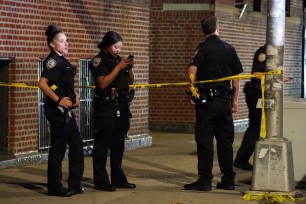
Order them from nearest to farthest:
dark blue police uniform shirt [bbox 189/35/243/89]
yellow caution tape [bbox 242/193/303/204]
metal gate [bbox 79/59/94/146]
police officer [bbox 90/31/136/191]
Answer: yellow caution tape [bbox 242/193/303/204] → police officer [bbox 90/31/136/191] → dark blue police uniform shirt [bbox 189/35/243/89] → metal gate [bbox 79/59/94/146]

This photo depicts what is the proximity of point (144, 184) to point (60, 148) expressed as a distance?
66.6 inches

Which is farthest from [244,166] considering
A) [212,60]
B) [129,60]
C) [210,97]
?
[129,60]

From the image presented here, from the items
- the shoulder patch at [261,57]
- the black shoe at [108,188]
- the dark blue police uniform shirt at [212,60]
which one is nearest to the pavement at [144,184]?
the black shoe at [108,188]

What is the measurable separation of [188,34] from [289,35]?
6.45 metres

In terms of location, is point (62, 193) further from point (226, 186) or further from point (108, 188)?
point (226, 186)

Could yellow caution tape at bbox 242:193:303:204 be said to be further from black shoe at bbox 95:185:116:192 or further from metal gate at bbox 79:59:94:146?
metal gate at bbox 79:59:94:146

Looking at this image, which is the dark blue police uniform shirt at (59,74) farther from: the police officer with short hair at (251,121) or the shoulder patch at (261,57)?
the police officer with short hair at (251,121)

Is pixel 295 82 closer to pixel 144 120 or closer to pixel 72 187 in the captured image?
pixel 144 120

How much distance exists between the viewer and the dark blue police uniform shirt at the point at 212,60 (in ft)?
36.0

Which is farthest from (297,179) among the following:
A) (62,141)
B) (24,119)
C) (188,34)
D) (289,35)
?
(289,35)

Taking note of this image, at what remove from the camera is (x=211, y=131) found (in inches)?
436

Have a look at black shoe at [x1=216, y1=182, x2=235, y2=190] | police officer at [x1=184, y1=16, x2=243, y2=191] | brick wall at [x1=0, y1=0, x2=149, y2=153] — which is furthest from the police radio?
brick wall at [x1=0, y1=0, x2=149, y2=153]

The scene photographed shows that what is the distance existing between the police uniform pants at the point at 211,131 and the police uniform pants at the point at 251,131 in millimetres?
2351

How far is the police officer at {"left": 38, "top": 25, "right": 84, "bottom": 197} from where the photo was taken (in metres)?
10.3
